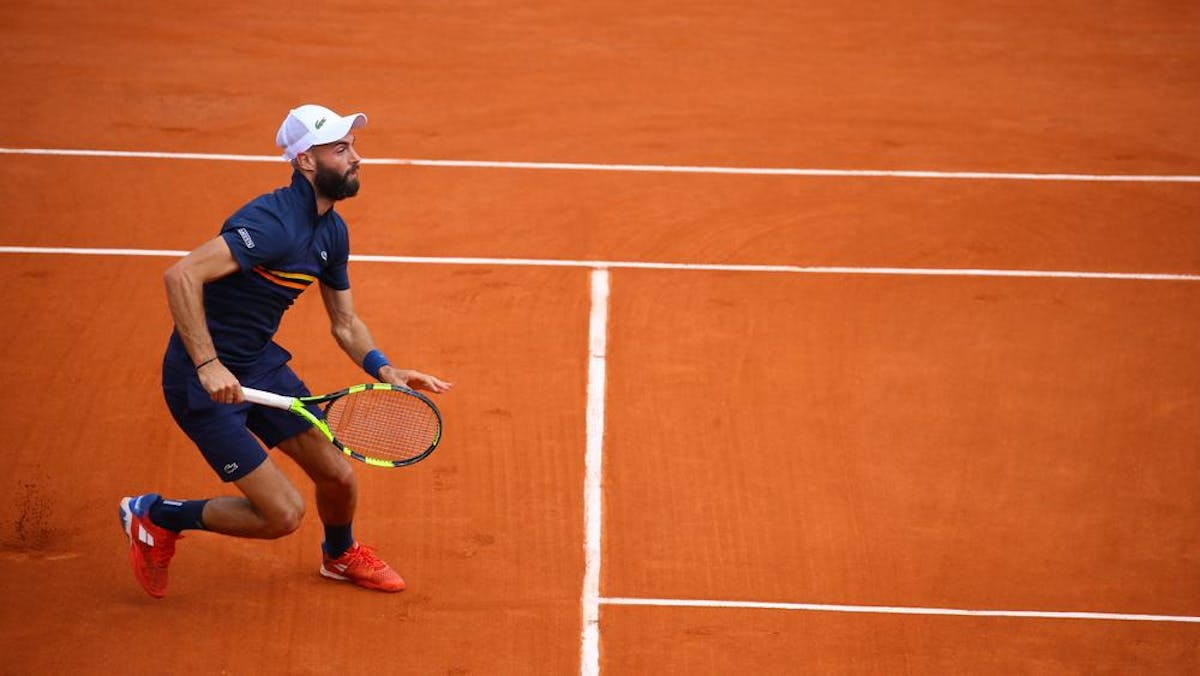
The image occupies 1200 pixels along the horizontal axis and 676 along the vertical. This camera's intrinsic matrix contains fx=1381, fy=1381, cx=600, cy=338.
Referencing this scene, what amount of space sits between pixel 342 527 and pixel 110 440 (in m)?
1.97

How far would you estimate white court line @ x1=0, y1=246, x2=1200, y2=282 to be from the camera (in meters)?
9.42

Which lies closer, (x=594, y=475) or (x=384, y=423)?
(x=384, y=423)

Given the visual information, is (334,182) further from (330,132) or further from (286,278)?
(286,278)

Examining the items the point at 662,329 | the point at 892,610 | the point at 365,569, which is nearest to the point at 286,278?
the point at 365,569

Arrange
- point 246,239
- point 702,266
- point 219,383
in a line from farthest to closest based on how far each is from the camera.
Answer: point 702,266
point 246,239
point 219,383

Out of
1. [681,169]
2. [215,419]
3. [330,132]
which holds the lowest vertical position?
[215,419]

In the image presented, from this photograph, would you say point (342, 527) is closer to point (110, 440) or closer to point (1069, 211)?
point (110, 440)

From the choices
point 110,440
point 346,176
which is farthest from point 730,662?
point 110,440

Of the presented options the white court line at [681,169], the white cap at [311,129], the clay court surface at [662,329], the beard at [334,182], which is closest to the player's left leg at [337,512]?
the clay court surface at [662,329]

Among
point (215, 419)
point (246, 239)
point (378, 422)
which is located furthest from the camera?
point (378, 422)

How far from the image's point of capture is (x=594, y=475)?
7.45m

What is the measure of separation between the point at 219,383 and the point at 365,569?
1.46 metres

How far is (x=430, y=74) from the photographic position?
40.7ft

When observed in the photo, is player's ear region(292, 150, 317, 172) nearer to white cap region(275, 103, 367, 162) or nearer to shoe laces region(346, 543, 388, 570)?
white cap region(275, 103, 367, 162)
